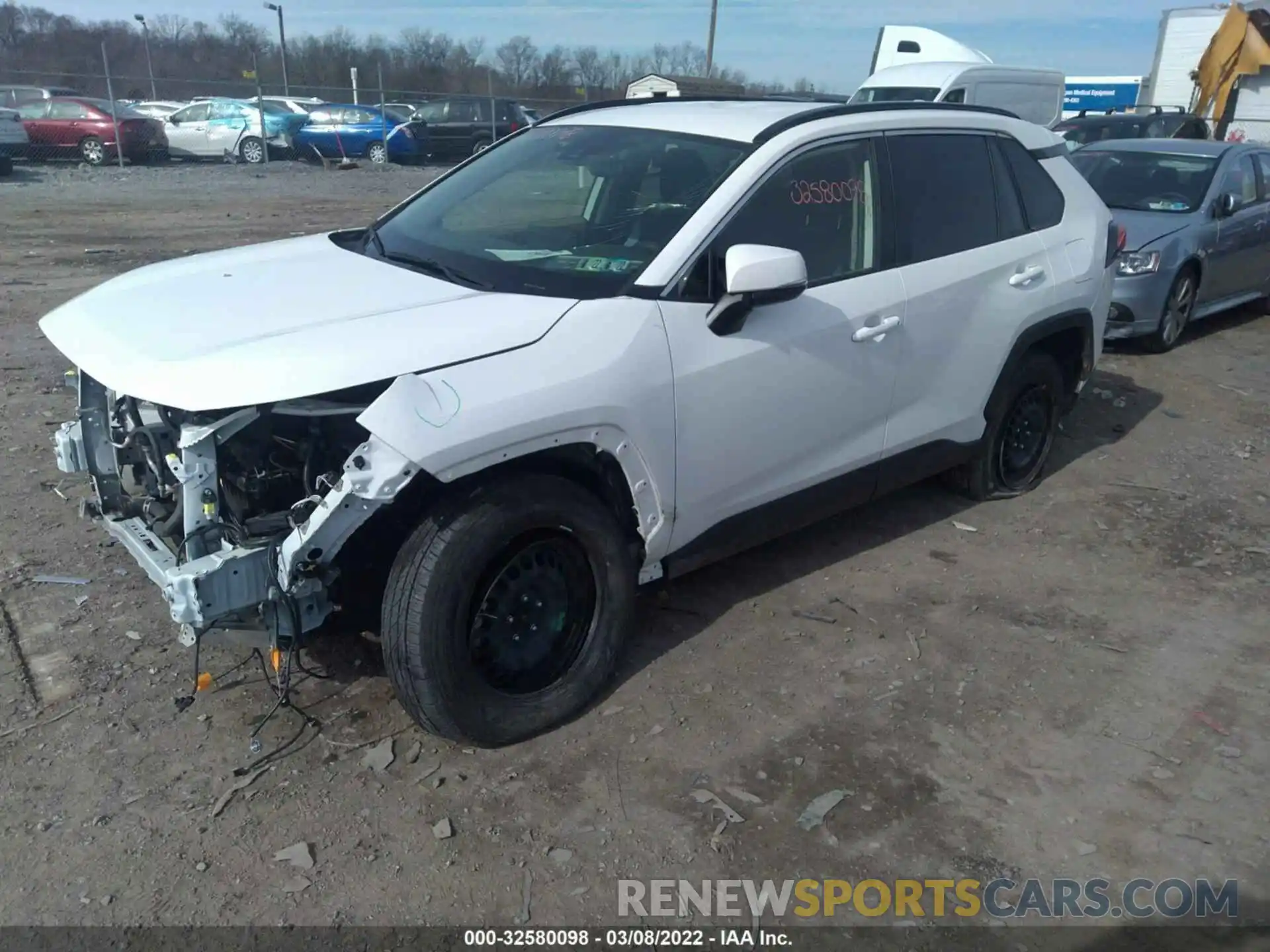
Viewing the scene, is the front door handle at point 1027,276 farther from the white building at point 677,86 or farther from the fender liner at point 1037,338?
the white building at point 677,86

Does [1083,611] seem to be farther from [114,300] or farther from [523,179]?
[114,300]

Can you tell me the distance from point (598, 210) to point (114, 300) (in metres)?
1.76

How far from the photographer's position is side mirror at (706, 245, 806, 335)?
3371mm

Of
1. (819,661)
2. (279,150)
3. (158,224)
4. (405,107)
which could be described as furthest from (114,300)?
(405,107)

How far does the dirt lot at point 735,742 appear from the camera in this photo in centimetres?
291

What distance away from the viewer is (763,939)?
274 cm

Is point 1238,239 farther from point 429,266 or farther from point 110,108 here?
point 110,108

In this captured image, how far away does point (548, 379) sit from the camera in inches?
123

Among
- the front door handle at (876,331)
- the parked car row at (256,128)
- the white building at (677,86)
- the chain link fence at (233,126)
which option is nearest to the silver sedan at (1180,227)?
the white building at (677,86)

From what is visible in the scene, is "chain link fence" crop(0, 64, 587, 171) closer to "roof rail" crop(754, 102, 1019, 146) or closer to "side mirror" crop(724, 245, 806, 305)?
"roof rail" crop(754, 102, 1019, 146)

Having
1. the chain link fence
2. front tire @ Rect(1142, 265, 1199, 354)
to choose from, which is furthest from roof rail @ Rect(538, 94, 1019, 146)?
the chain link fence

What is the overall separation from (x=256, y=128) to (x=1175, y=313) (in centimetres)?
2146

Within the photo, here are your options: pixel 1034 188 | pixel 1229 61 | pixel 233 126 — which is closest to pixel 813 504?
pixel 1034 188

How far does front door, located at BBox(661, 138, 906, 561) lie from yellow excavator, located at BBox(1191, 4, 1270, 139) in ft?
67.0
